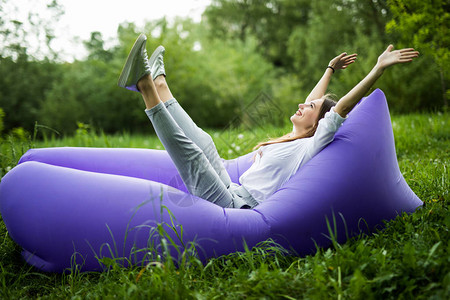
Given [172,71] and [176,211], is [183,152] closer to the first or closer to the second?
[176,211]

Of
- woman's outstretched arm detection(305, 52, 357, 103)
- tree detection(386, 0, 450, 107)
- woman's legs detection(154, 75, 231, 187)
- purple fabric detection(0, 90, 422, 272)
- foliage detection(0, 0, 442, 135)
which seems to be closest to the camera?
purple fabric detection(0, 90, 422, 272)

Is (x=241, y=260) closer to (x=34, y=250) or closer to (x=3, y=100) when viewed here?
(x=34, y=250)

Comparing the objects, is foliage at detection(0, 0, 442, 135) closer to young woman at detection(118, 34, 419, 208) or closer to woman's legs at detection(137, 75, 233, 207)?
young woman at detection(118, 34, 419, 208)

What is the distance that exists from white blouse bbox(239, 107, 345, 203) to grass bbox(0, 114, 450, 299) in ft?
1.50

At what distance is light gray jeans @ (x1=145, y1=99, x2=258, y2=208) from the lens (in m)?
1.94

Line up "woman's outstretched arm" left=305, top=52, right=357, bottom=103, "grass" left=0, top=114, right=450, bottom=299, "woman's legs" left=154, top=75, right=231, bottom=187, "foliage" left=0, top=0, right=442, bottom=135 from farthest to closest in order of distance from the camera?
"foliage" left=0, top=0, right=442, bottom=135
"woman's outstretched arm" left=305, top=52, right=357, bottom=103
"woman's legs" left=154, top=75, right=231, bottom=187
"grass" left=0, top=114, right=450, bottom=299

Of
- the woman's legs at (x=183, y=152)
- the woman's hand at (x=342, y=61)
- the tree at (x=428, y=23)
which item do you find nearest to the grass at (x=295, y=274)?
the woman's legs at (x=183, y=152)

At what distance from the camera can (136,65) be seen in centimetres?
190

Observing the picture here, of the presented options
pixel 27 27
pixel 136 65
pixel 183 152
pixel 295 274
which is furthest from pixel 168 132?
pixel 27 27

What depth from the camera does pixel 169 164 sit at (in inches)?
109

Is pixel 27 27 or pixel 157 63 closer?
pixel 157 63

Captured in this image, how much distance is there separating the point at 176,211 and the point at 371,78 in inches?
48.0

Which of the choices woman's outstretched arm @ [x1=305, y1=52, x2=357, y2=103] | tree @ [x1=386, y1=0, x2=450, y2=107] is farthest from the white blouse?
tree @ [x1=386, y1=0, x2=450, y2=107]

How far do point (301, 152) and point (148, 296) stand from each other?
1.26m
